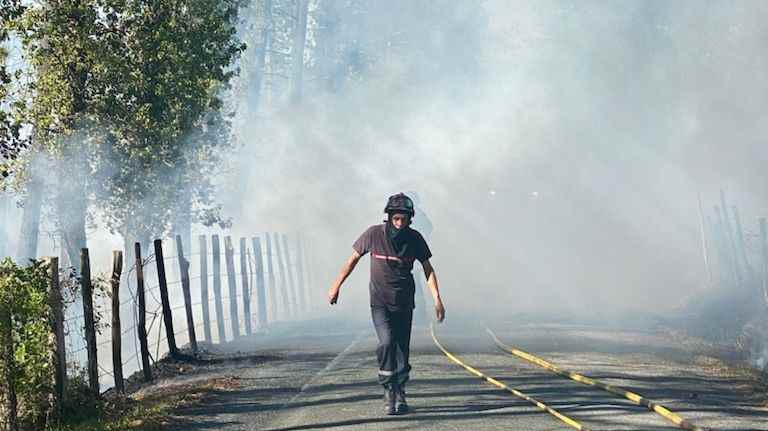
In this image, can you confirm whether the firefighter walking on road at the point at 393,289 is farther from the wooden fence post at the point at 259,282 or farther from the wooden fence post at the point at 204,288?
the wooden fence post at the point at 259,282

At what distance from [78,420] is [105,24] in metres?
11.0

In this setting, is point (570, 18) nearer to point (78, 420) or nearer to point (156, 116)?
point (156, 116)

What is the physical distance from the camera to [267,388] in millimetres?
15039

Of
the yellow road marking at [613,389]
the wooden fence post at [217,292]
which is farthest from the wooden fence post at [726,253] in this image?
the yellow road marking at [613,389]

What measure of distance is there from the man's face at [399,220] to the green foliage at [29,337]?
11.5 feet

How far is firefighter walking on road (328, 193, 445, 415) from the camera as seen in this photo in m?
12.1

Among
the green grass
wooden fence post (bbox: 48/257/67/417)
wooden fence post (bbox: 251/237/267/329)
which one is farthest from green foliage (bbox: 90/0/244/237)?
wooden fence post (bbox: 48/257/67/417)

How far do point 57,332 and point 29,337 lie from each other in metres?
0.61

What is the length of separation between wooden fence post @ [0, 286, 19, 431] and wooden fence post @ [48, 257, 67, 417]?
0.67m

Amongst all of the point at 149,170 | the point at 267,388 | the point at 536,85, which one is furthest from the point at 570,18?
the point at 267,388

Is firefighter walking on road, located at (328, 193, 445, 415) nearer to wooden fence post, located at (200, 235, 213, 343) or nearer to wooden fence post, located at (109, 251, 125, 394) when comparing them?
wooden fence post, located at (109, 251, 125, 394)

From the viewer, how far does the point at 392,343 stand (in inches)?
481

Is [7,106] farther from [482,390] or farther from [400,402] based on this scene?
[400,402]

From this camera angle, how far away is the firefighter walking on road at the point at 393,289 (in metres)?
12.1
